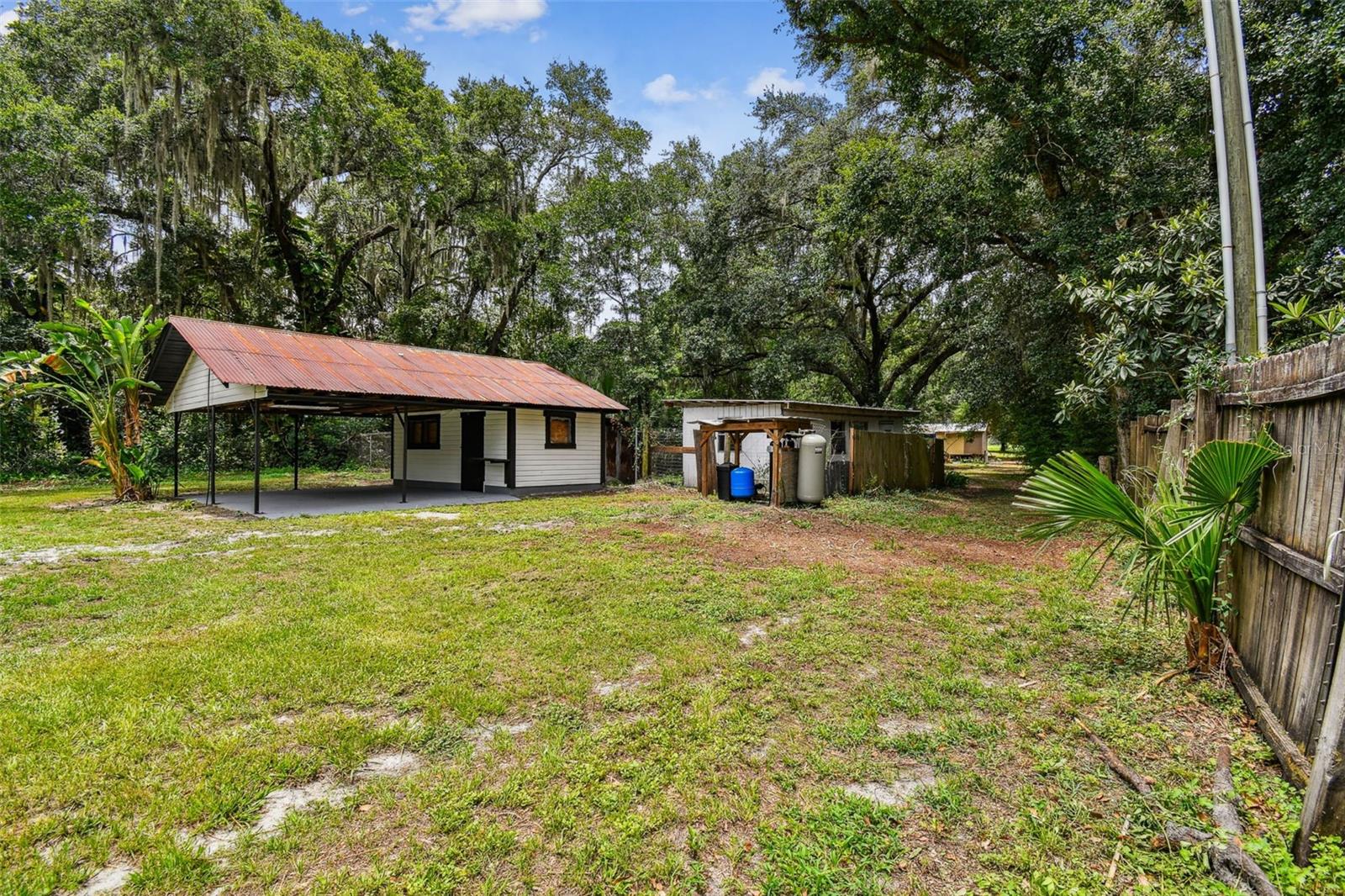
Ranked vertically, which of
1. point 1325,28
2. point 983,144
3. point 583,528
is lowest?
point 583,528

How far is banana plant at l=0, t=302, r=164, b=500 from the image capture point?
380 inches

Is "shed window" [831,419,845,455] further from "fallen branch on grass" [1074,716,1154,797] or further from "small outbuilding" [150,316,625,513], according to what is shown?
"fallen branch on grass" [1074,716,1154,797]

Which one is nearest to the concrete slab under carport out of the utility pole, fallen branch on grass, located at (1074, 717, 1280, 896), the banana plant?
the banana plant

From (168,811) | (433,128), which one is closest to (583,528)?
(168,811)

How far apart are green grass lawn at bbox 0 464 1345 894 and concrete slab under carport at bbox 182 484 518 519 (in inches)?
165

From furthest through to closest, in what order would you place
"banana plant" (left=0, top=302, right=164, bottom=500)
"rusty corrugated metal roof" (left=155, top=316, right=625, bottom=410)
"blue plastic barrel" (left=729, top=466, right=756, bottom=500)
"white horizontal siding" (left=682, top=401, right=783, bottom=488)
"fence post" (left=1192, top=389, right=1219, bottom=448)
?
1. "white horizontal siding" (left=682, top=401, right=783, bottom=488)
2. "blue plastic barrel" (left=729, top=466, right=756, bottom=500)
3. "banana plant" (left=0, top=302, right=164, bottom=500)
4. "rusty corrugated metal roof" (left=155, top=316, right=625, bottom=410)
5. "fence post" (left=1192, top=389, right=1219, bottom=448)

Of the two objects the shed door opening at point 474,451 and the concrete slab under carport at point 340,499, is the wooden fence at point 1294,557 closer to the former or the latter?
the concrete slab under carport at point 340,499

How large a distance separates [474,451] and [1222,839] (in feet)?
42.3

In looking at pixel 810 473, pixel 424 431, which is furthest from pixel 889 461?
pixel 424 431

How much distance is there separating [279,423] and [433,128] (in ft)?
33.6

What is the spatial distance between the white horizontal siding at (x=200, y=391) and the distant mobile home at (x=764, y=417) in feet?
27.4

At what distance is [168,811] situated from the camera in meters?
2.05

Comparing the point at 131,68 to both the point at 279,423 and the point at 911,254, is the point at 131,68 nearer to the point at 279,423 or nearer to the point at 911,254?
the point at 279,423

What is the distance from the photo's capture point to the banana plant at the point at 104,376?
9664 mm
